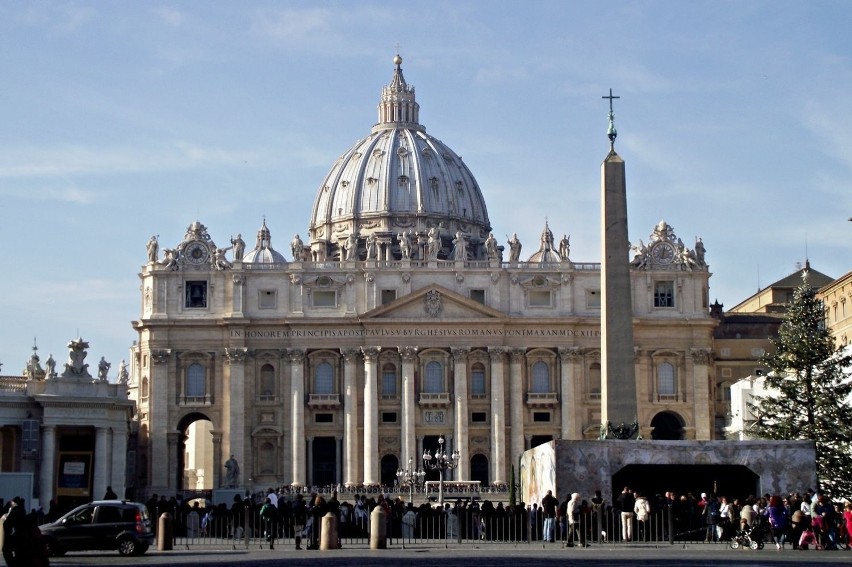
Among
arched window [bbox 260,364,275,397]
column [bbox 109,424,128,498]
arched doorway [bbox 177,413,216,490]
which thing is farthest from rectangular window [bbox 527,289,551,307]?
column [bbox 109,424,128,498]

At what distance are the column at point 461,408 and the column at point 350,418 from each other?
5.82m

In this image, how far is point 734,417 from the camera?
93.6m

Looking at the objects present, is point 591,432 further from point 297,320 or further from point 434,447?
point 297,320

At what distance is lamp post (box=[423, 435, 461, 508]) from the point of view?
8489 cm

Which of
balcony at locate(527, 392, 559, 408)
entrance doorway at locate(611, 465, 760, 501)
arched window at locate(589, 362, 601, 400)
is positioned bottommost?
entrance doorway at locate(611, 465, 760, 501)

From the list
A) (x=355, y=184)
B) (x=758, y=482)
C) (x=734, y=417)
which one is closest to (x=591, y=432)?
(x=734, y=417)

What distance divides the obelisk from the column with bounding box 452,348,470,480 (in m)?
52.2

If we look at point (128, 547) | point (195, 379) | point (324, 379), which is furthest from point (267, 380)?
point (128, 547)

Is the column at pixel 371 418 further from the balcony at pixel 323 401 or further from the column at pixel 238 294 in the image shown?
the column at pixel 238 294

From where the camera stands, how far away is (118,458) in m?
78.9

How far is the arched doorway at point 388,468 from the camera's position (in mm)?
98500

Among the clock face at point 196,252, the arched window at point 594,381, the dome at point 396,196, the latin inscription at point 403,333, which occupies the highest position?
the dome at point 396,196

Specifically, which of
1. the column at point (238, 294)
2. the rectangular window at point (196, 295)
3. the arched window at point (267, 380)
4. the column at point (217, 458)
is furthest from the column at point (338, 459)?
the rectangular window at point (196, 295)

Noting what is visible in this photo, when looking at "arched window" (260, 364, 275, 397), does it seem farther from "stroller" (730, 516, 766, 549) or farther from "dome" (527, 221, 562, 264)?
"stroller" (730, 516, 766, 549)
